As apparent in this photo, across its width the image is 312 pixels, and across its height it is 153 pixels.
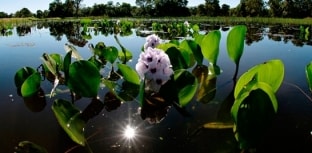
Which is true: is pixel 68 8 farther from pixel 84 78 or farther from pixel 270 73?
pixel 270 73

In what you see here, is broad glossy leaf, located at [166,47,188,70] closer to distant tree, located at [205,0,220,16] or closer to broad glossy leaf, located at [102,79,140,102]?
broad glossy leaf, located at [102,79,140,102]

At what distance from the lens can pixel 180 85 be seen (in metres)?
2.67

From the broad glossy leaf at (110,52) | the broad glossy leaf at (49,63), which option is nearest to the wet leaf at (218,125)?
the broad glossy leaf at (49,63)

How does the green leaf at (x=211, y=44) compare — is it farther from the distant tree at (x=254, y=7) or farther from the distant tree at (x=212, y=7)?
the distant tree at (x=212, y=7)

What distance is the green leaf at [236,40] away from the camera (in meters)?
3.33

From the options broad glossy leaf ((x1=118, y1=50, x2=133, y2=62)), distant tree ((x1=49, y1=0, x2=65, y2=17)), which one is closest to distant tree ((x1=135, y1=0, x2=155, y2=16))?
distant tree ((x1=49, y1=0, x2=65, y2=17))

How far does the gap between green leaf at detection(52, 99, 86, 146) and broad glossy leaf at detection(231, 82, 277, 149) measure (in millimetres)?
789

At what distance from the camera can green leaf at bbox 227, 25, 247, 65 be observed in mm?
3332

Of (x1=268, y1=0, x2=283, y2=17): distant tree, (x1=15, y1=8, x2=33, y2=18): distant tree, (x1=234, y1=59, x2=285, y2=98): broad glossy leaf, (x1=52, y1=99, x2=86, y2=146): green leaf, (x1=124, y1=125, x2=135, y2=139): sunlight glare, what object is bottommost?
(x1=124, y1=125, x2=135, y2=139): sunlight glare

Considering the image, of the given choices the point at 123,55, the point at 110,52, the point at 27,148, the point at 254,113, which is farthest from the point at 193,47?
the point at 27,148

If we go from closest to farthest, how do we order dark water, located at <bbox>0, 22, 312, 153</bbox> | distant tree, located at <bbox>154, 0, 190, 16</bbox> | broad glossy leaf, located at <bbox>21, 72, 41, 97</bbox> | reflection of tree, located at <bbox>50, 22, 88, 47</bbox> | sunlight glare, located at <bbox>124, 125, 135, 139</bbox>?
dark water, located at <bbox>0, 22, 312, 153</bbox> → sunlight glare, located at <bbox>124, 125, 135, 139</bbox> → broad glossy leaf, located at <bbox>21, 72, 41, 97</bbox> → reflection of tree, located at <bbox>50, 22, 88, 47</bbox> → distant tree, located at <bbox>154, 0, 190, 16</bbox>

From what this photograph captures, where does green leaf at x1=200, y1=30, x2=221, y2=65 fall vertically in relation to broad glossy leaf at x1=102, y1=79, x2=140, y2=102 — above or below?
above

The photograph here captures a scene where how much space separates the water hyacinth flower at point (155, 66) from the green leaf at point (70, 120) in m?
0.90

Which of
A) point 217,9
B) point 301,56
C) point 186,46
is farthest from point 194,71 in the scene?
point 217,9
